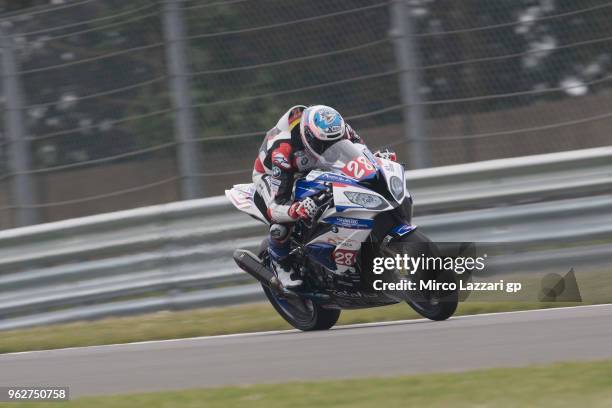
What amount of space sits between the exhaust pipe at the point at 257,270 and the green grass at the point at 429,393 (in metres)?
2.58

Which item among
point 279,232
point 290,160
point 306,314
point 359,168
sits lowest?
point 306,314

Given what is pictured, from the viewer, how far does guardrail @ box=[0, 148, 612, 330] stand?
9.48 meters

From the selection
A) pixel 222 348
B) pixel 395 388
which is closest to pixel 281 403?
pixel 395 388

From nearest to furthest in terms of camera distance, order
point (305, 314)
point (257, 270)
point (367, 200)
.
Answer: point (367, 200) → point (305, 314) → point (257, 270)

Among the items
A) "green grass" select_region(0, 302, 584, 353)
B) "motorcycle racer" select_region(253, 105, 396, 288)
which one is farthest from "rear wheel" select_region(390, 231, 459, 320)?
"motorcycle racer" select_region(253, 105, 396, 288)

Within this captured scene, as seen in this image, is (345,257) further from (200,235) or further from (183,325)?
(200,235)

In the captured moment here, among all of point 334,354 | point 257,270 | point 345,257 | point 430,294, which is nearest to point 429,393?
point 334,354

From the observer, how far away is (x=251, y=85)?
10406 millimetres

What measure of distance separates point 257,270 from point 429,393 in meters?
3.57

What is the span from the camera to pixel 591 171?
31.4 ft

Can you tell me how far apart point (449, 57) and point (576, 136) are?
124cm

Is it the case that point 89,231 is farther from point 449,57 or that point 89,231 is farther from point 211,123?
point 449,57

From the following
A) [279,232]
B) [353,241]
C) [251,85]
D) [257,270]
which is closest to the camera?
[353,241]

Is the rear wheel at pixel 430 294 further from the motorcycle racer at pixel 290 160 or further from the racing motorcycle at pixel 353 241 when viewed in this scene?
the motorcycle racer at pixel 290 160
